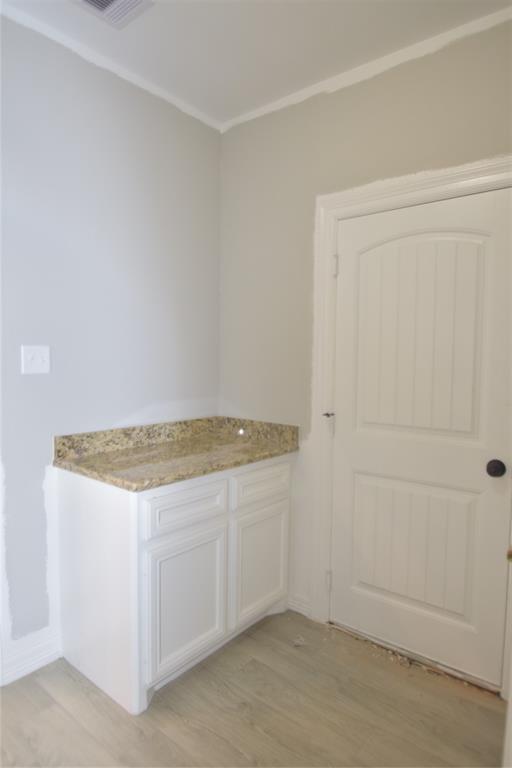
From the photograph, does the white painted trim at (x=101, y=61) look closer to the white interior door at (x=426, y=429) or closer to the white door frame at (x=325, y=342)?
the white door frame at (x=325, y=342)

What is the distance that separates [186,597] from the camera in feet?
5.82

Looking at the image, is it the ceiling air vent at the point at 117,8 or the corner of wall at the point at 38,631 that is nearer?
the ceiling air vent at the point at 117,8

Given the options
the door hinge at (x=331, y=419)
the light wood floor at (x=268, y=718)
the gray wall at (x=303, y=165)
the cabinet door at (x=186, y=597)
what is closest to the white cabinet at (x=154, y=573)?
the cabinet door at (x=186, y=597)

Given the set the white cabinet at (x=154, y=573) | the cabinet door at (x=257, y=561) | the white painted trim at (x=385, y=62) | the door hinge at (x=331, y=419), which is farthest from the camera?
the door hinge at (x=331, y=419)

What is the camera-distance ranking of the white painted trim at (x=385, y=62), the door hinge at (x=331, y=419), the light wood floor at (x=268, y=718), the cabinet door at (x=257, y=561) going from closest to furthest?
the light wood floor at (x=268, y=718) → the white painted trim at (x=385, y=62) → the cabinet door at (x=257, y=561) → the door hinge at (x=331, y=419)

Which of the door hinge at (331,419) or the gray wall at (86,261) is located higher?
the gray wall at (86,261)

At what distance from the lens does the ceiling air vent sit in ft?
5.52

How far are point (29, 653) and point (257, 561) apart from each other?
3.37 feet

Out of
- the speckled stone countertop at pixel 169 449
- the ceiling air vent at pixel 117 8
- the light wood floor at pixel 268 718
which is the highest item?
the ceiling air vent at pixel 117 8

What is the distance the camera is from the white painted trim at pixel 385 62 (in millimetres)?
1731

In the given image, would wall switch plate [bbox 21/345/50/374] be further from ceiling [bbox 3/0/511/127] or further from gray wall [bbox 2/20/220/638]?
ceiling [bbox 3/0/511/127]

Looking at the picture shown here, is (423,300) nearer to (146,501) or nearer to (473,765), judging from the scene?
(146,501)

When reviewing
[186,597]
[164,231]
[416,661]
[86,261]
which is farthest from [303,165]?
[416,661]

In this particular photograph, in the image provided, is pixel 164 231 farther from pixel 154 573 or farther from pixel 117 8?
pixel 154 573
